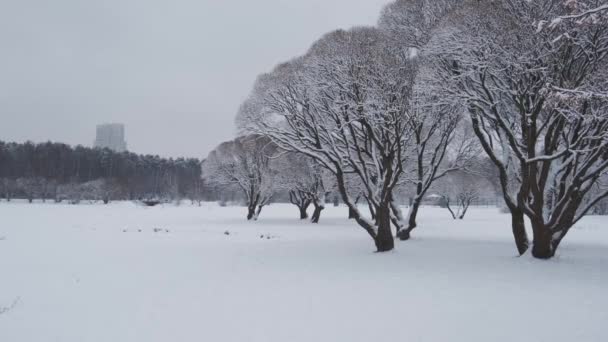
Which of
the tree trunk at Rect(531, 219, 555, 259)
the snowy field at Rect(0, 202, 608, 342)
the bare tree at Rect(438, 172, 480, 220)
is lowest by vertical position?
the snowy field at Rect(0, 202, 608, 342)

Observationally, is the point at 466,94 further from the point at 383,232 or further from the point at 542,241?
the point at 383,232

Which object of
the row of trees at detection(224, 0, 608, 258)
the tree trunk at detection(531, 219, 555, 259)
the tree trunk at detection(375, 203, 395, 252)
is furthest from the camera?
the tree trunk at detection(375, 203, 395, 252)

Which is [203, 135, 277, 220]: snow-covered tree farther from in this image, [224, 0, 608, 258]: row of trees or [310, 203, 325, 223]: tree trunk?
[224, 0, 608, 258]: row of trees

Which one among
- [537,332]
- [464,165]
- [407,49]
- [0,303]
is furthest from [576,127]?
[0,303]

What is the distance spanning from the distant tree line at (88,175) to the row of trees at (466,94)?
8246 centimetres

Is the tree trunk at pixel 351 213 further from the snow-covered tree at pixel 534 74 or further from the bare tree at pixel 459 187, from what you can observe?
the bare tree at pixel 459 187

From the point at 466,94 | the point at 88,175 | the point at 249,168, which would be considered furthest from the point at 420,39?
the point at 88,175

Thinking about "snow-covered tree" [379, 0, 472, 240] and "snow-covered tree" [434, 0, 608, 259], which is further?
"snow-covered tree" [379, 0, 472, 240]

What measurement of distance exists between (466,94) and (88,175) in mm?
114176

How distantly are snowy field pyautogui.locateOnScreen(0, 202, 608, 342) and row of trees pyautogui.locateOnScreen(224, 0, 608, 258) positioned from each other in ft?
8.81

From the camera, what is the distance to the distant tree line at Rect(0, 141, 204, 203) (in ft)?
286

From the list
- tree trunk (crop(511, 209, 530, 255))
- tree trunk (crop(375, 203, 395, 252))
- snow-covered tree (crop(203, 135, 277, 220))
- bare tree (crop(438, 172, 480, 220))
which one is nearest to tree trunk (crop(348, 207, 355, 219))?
tree trunk (crop(375, 203, 395, 252))

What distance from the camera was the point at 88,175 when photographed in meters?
106

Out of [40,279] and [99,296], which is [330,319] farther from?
[40,279]
